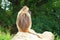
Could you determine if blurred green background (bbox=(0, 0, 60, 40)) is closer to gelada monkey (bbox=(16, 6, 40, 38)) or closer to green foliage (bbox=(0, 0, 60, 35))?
green foliage (bbox=(0, 0, 60, 35))

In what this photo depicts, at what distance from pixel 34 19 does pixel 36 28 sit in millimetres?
484

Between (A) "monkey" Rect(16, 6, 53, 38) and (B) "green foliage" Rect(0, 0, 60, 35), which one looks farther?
(B) "green foliage" Rect(0, 0, 60, 35)

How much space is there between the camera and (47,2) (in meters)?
13.1

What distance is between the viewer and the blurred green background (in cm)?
1260

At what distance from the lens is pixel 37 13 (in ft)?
42.7

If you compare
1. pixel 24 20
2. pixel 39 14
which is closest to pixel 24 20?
pixel 24 20

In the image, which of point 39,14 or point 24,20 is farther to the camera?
point 39,14

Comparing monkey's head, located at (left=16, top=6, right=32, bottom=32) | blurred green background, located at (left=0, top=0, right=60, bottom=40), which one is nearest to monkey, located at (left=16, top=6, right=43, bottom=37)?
monkey's head, located at (left=16, top=6, right=32, bottom=32)

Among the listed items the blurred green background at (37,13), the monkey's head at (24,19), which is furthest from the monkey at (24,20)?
the blurred green background at (37,13)

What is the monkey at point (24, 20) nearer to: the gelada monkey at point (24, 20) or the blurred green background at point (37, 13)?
the gelada monkey at point (24, 20)

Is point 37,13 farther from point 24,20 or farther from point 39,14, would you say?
point 24,20

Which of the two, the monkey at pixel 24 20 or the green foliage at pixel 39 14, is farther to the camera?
the green foliage at pixel 39 14

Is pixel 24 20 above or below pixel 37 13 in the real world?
above

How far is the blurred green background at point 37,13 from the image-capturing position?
1260cm
